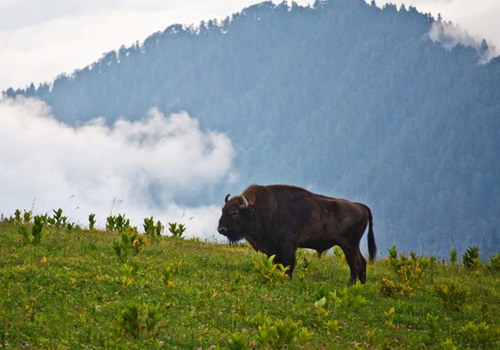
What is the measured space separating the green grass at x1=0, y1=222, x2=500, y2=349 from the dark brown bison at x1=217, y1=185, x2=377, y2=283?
0.83 m

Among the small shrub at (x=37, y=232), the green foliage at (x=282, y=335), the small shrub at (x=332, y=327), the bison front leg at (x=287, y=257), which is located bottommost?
the green foliage at (x=282, y=335)

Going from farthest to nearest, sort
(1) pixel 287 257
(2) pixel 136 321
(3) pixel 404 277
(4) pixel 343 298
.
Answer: (1) pixel 287 257
(3) pixel 404 277
(4) pixel 343 298
(2) pixel 136 321

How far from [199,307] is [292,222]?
5.32 meters

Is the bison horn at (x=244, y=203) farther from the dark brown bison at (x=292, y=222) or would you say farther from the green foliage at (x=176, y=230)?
the green foliage at (x=176, y=230)

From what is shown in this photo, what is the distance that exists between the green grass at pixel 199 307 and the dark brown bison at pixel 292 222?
83cm

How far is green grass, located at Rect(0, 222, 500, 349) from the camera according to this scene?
11.5 meters

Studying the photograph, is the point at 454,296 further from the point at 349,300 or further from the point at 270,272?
the point at 270,272

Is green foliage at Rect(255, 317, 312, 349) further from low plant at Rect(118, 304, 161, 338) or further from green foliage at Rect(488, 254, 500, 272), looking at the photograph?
green foliage at Rect(488, 254, 500, 272)

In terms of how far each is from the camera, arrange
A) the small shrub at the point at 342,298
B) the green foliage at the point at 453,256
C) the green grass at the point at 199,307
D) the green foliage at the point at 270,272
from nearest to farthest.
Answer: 1. the green grass at the point at 199,307
2. the small shrub at the point at 342,298
3. the green foliage at the point at 270,272
4. the green foliage at the point at 453,256

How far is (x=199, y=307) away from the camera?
45.1 feet

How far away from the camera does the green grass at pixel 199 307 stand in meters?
11.5

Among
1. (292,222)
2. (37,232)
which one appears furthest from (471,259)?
(37,232)

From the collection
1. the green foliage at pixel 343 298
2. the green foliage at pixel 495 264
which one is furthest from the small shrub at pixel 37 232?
the green foliage at pixel 495 264

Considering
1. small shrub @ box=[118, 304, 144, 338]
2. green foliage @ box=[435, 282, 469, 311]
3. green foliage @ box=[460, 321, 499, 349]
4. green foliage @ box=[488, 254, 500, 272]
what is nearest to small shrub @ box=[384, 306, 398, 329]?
green foliage @ box=[460, 321, 499, 349]
